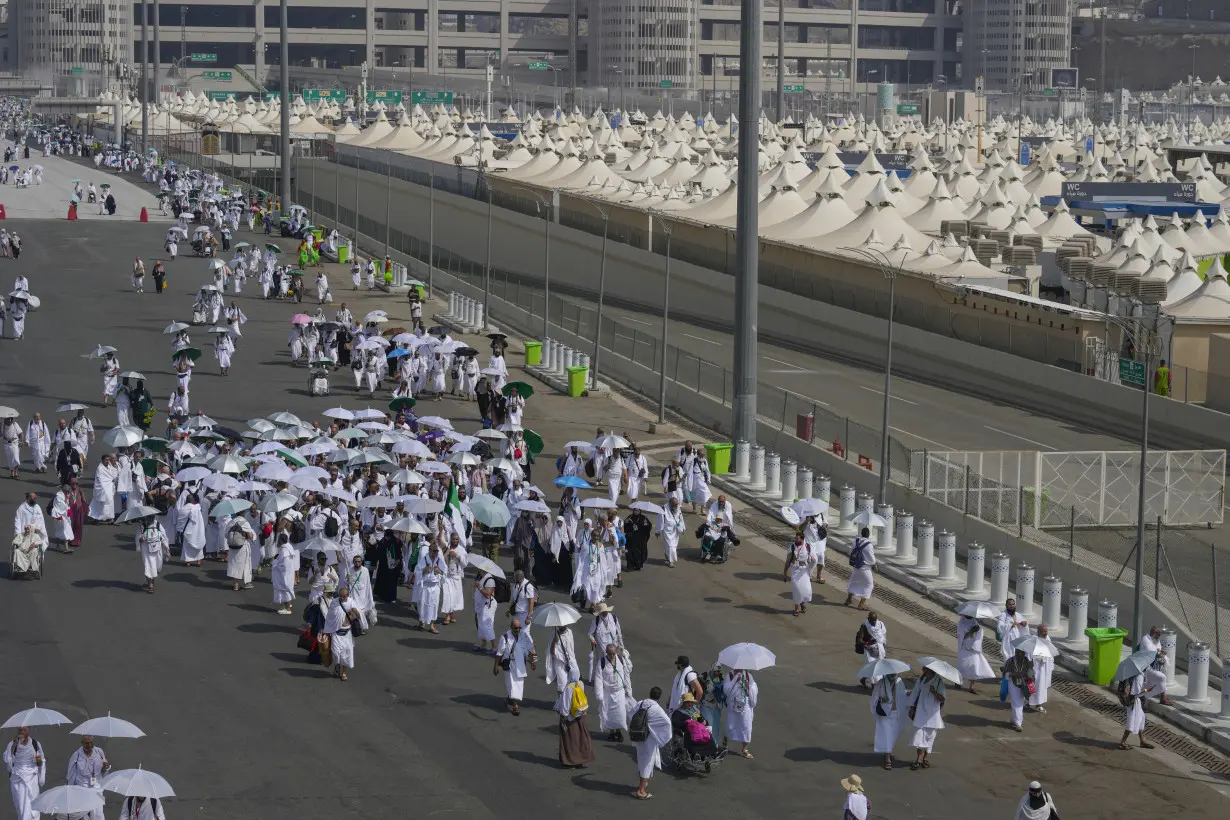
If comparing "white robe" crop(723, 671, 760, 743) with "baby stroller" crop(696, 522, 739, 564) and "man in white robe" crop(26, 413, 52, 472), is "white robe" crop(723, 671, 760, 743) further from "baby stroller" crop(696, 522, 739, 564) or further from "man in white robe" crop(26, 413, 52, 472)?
"man in white robe" crop(26, 413, 52, 472)

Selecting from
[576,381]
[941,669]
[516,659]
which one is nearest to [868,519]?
[941,669]

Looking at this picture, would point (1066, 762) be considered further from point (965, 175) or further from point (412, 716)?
point (965, 175)

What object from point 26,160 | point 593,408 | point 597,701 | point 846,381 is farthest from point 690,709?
point 26,160

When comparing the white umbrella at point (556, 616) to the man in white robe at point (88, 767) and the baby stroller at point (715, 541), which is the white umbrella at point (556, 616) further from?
the baby stroller at point (715, 541)

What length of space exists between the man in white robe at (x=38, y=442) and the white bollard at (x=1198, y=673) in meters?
19.8

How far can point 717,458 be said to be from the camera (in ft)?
119

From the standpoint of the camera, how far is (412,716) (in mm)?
21719

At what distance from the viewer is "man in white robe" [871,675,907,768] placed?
67.4 ft

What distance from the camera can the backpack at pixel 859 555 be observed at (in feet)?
87.6

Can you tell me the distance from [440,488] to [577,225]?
47.5m

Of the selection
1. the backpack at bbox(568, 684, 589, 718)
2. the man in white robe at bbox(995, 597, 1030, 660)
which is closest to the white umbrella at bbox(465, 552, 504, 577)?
the backpack at bbox(568, 684, 589, 718)

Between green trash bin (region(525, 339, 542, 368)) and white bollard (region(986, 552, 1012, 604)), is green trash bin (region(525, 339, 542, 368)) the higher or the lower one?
the higher one

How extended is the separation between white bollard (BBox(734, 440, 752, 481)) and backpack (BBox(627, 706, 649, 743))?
16.3 meters

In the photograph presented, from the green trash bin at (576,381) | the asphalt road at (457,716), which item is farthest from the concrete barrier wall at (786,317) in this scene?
the asphalt road at (457,716)
